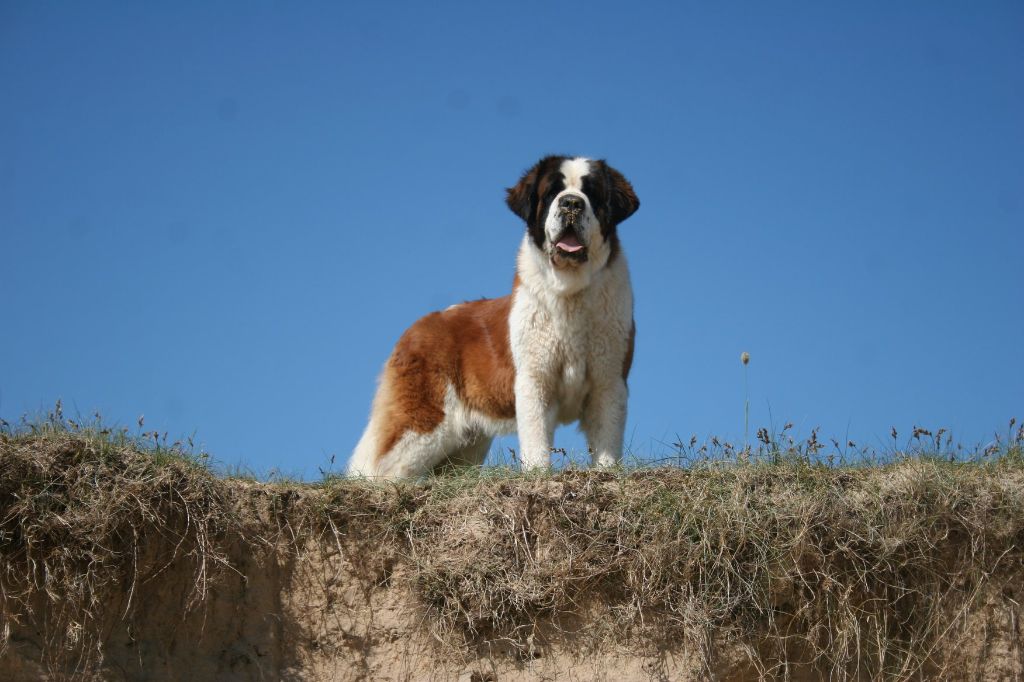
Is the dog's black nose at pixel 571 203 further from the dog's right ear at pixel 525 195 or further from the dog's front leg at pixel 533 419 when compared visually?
the dog's front leg at pixel 533 419

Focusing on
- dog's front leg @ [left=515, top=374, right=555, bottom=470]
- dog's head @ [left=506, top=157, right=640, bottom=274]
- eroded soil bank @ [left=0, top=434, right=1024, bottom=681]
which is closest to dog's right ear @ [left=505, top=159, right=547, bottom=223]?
dog's head @ [left=506, top=157, right=640, bottom=274]

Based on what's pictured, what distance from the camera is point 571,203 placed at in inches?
288

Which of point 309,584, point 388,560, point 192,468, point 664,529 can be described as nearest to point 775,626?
point 664,529

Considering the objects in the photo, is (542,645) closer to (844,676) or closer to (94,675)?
(844,676)

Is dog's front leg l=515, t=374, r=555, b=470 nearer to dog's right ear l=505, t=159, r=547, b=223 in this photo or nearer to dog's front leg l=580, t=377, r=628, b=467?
dog's front leg l=580, t=377, r=628, b=467

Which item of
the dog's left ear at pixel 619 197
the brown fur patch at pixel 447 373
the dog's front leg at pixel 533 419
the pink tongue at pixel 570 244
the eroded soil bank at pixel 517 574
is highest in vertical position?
the dog's left ear at pixel 619 197

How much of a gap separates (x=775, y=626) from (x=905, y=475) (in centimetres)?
117

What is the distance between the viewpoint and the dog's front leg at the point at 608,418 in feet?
24.2

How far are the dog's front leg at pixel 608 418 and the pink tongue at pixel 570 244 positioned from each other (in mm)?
964

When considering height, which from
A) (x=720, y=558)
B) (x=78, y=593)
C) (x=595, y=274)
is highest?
(x=595, y=274)

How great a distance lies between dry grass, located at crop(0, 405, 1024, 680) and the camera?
5.55m

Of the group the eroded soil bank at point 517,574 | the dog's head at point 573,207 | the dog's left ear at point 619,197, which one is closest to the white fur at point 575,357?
the dog's head at point 573,207

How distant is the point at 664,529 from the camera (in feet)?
18.5

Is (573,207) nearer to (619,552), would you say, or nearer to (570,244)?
(570,244)
